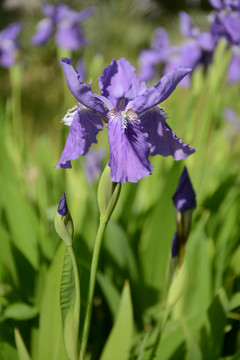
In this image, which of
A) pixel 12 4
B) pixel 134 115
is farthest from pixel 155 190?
pixel 12 4

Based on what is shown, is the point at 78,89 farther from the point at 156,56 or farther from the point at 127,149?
the point at 156,56

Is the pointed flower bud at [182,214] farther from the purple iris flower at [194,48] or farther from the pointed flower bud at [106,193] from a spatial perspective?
the purple iris flower at [194,48]

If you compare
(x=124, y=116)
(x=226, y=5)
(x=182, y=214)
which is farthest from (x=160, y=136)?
(x=226, y=5)

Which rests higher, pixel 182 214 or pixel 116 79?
pixel 116 79

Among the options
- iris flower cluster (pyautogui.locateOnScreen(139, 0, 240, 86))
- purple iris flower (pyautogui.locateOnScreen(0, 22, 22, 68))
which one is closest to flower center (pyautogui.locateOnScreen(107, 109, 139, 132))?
iris flower cluster (pyautogui.locateOnScreen(139, 0, 240, 86))

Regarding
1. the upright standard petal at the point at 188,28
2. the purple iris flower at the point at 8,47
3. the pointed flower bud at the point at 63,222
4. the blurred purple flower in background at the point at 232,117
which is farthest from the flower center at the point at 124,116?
the blurred purple flower in background at the point at 232,117

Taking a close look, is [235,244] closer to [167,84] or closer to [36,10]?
[167,84]
